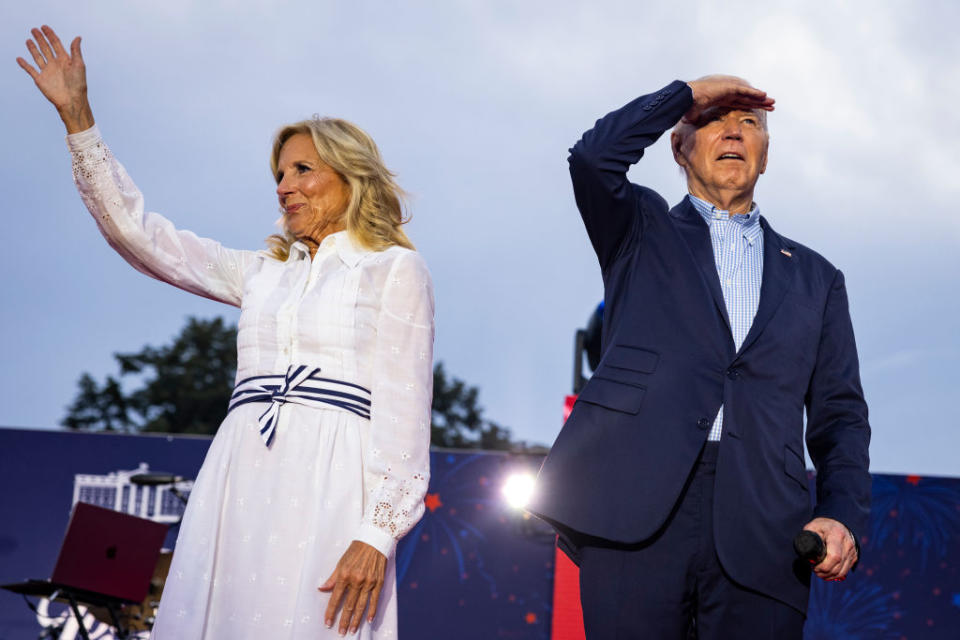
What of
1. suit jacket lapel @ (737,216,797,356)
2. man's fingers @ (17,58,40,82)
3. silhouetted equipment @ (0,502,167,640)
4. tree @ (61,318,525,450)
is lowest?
silhouetted equipment @ (0,502,167,640)

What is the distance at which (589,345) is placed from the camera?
4.26m

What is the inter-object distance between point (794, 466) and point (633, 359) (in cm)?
35

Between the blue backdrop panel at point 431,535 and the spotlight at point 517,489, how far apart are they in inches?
1.3

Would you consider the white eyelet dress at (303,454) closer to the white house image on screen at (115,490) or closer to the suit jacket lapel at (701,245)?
the suit jacket lapel at (701,245)

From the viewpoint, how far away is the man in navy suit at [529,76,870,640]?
187cm

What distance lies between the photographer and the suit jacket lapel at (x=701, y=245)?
6.78 feet

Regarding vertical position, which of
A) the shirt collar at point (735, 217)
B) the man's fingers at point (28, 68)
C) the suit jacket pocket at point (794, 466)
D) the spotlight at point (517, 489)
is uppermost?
the man's fingers at point (28, 68)

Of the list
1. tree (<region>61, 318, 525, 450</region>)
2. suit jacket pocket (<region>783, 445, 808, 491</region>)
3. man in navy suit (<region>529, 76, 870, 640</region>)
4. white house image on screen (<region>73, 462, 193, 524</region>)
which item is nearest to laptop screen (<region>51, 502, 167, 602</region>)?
white house image on screen (<region>73, 462, 193, 524</region>)

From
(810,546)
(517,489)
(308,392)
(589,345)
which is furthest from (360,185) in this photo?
(517,489)

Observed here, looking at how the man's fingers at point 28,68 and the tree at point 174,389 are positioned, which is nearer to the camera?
the man's fingers at point 28,68

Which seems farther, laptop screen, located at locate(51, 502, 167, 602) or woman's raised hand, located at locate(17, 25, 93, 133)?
laptop screen, located at locate(51, 502, 167, 602)

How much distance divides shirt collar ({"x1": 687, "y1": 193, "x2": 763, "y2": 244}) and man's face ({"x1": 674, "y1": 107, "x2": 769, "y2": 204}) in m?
0.04

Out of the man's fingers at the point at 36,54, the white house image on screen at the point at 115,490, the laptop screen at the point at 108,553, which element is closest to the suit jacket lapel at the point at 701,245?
the man's fingers at the point at 36,54

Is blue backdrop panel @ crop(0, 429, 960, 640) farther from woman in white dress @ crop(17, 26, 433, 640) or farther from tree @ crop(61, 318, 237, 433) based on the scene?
tree @ crop(61, 318, 237, 433)
